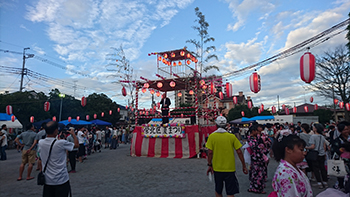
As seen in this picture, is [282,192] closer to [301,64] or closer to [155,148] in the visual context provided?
[301,64]

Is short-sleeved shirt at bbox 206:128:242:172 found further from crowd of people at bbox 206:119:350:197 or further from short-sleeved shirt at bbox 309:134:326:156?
short-sleeved shirt at bbox 309:134:326:156

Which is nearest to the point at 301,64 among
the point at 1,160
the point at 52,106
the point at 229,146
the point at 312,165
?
the point at 312,165

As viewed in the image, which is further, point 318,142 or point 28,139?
point 28,139

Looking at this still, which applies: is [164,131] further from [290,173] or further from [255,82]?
[290,173]

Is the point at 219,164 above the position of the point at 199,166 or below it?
above

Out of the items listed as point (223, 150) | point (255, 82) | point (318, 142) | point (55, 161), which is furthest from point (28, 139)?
point (255, 82)

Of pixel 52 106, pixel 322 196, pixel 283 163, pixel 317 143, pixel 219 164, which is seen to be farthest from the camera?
pixel 52 106

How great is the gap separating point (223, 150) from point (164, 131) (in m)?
7.64

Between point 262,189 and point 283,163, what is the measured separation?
3.74m

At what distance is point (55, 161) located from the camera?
10.2 feet

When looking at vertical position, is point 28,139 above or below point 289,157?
below

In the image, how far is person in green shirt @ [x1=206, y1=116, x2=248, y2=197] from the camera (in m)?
3.56

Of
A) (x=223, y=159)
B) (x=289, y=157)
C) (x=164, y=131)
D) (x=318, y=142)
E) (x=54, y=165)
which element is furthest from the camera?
(x=164, y=131)

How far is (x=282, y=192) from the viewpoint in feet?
6.24
